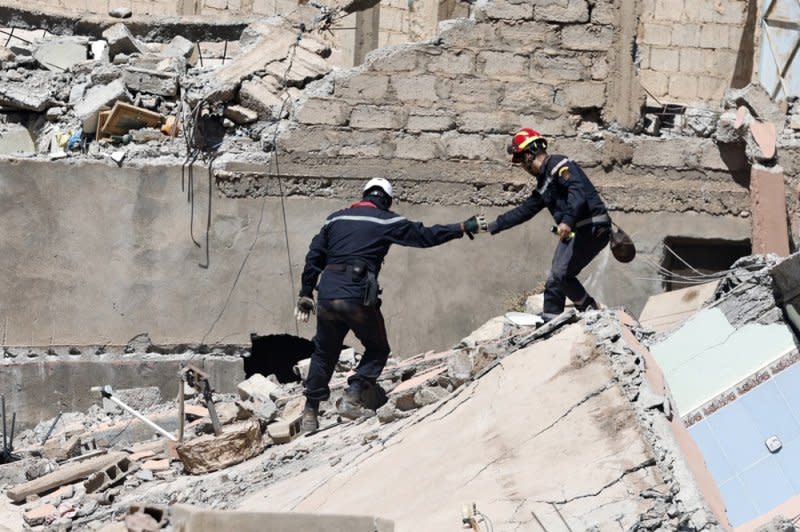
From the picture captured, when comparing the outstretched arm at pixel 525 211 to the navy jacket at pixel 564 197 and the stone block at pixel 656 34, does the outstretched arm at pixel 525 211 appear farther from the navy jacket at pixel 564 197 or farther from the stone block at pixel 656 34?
the stone block at pixel 656 34

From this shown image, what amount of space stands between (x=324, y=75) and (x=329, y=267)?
3277 millimetres

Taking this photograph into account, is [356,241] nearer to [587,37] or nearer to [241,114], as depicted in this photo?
[241,114]

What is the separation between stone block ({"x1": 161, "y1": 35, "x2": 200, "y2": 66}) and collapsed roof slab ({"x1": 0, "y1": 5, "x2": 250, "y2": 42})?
0.13m

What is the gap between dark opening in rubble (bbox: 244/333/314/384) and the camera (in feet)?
45.8

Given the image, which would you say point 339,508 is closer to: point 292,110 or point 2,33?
point 292,110

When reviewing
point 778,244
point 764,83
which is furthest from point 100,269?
point 764,83

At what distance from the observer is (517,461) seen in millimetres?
8648

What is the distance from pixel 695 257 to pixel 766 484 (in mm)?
5448

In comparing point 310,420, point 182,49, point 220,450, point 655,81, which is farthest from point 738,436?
point 655,81

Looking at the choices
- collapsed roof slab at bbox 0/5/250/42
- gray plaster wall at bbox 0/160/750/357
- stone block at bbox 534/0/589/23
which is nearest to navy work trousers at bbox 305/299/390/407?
gray plaster wall at bbox 0/160/750/357

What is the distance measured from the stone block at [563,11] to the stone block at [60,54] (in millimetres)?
3884

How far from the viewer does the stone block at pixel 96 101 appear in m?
13.9

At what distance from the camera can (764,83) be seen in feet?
60.3

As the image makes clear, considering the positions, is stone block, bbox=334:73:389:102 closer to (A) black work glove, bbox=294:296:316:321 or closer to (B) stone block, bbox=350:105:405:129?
(B) stone block, bbox=350:105:405:129
